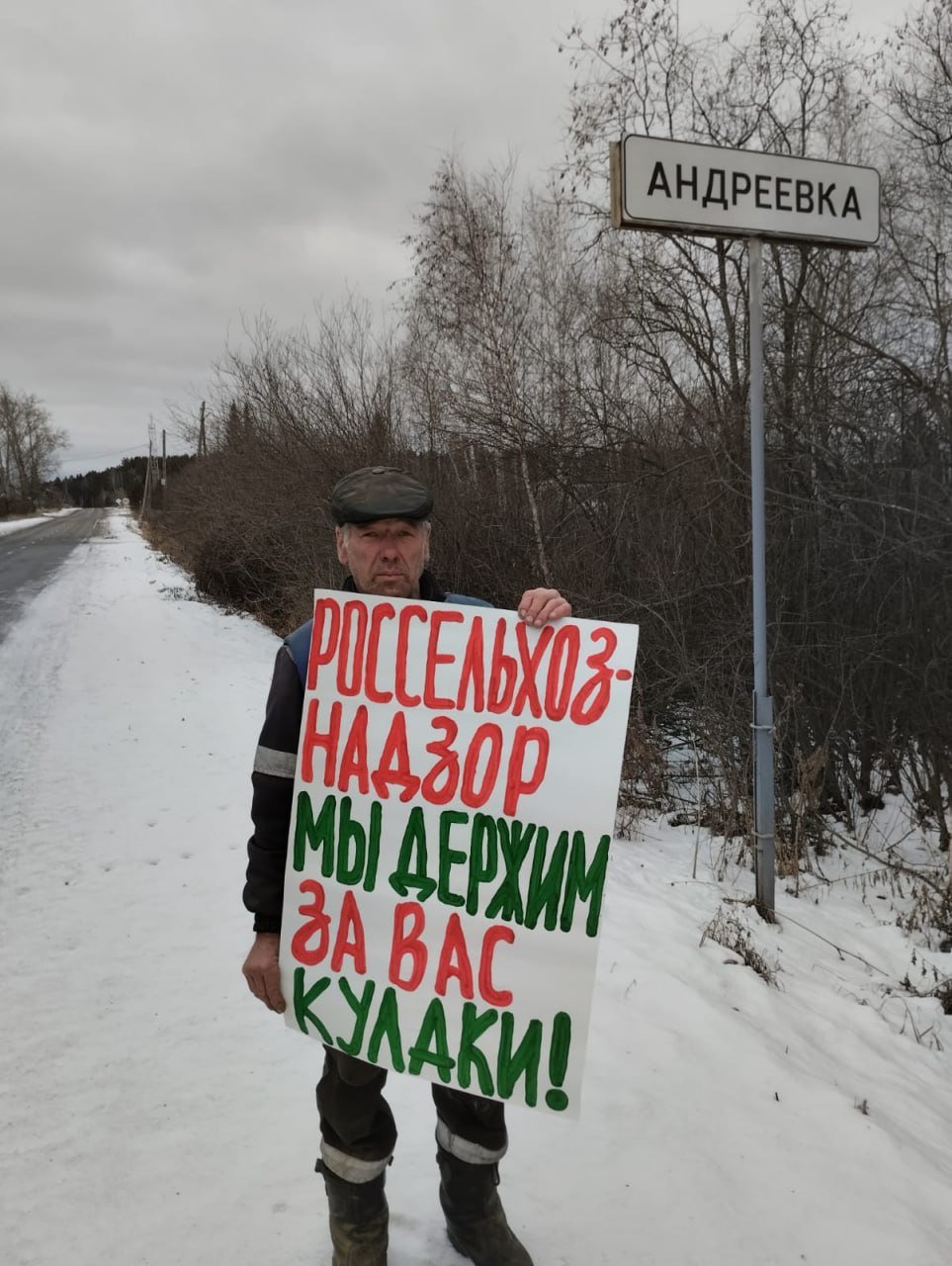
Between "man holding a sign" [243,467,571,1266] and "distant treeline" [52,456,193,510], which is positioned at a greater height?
"distant treeline" [52,456,193,510]

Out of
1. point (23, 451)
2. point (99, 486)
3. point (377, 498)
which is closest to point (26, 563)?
point (377, 498)

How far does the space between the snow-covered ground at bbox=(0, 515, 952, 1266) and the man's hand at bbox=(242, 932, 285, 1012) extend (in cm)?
75

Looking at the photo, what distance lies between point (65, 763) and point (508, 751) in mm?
4946

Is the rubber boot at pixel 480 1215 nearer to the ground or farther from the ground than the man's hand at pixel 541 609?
nearer to the ground

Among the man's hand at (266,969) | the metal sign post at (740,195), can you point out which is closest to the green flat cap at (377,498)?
the man's hand at (266,969)

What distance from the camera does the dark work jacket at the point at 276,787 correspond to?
64.8 inches

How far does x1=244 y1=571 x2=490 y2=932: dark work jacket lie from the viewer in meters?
1.65

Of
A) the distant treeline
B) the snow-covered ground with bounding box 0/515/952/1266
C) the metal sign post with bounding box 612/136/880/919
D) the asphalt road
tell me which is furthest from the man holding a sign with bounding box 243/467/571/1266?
the distant treeline

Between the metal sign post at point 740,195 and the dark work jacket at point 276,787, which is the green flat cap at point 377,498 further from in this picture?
the metal sign post at point 740,195

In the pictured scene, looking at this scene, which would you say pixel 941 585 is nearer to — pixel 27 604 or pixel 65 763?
pixel 65 763

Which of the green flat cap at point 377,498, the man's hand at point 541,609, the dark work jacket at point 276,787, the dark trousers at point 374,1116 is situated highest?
the green flat cap at point 377,498

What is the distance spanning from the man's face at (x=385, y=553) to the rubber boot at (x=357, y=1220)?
1318mm

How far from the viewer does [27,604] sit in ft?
42.6

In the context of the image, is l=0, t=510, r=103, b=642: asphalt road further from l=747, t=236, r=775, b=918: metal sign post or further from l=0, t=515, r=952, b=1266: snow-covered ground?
l=747, t=236, r=775, b=918: metal sign post
